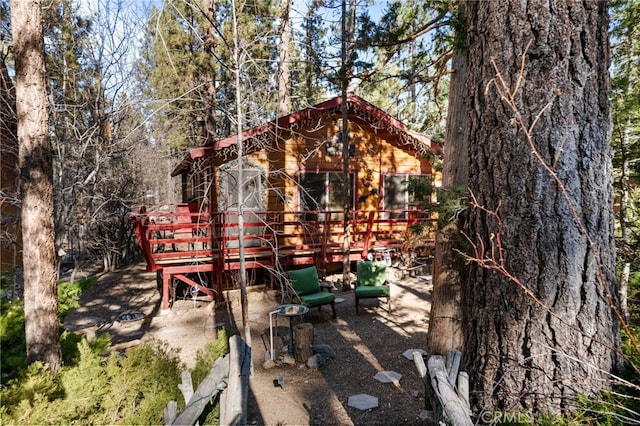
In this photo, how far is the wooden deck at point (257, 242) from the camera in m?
7.77

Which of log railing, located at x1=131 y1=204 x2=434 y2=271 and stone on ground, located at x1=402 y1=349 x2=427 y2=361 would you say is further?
log railing, located at x1=131 y1=204 x2=434 y2=271

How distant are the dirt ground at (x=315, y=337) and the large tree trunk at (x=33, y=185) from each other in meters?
1.12

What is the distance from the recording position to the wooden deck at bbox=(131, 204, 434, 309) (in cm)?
777

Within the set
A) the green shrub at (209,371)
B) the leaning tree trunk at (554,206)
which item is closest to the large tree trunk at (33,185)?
the green shrub at (209,371)

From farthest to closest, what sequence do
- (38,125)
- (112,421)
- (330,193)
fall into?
(330,193) → (38,125) → (112,421)

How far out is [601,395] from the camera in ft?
6.70

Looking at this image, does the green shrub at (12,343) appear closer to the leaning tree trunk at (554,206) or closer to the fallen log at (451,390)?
the fallen log at (451,390)

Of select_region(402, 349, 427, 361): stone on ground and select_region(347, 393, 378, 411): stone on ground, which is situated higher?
select_region(402, 349, 427, 361): stone on ground

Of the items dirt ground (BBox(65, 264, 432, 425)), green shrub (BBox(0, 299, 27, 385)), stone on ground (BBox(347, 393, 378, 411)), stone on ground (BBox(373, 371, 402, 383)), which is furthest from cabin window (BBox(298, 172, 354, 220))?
green shrub (BBox(0, 299, 27, 385))

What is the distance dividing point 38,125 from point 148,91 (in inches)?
320

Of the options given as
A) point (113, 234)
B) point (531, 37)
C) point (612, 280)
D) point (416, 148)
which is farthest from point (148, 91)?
point (612, 280)

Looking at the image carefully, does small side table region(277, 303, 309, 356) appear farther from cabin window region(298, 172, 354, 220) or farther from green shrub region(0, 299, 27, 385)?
cabin window region(298, 172, 354, 220)

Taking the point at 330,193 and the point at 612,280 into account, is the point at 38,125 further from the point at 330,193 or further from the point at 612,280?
the point at 330,193

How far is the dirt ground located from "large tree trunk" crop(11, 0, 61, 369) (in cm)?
112
